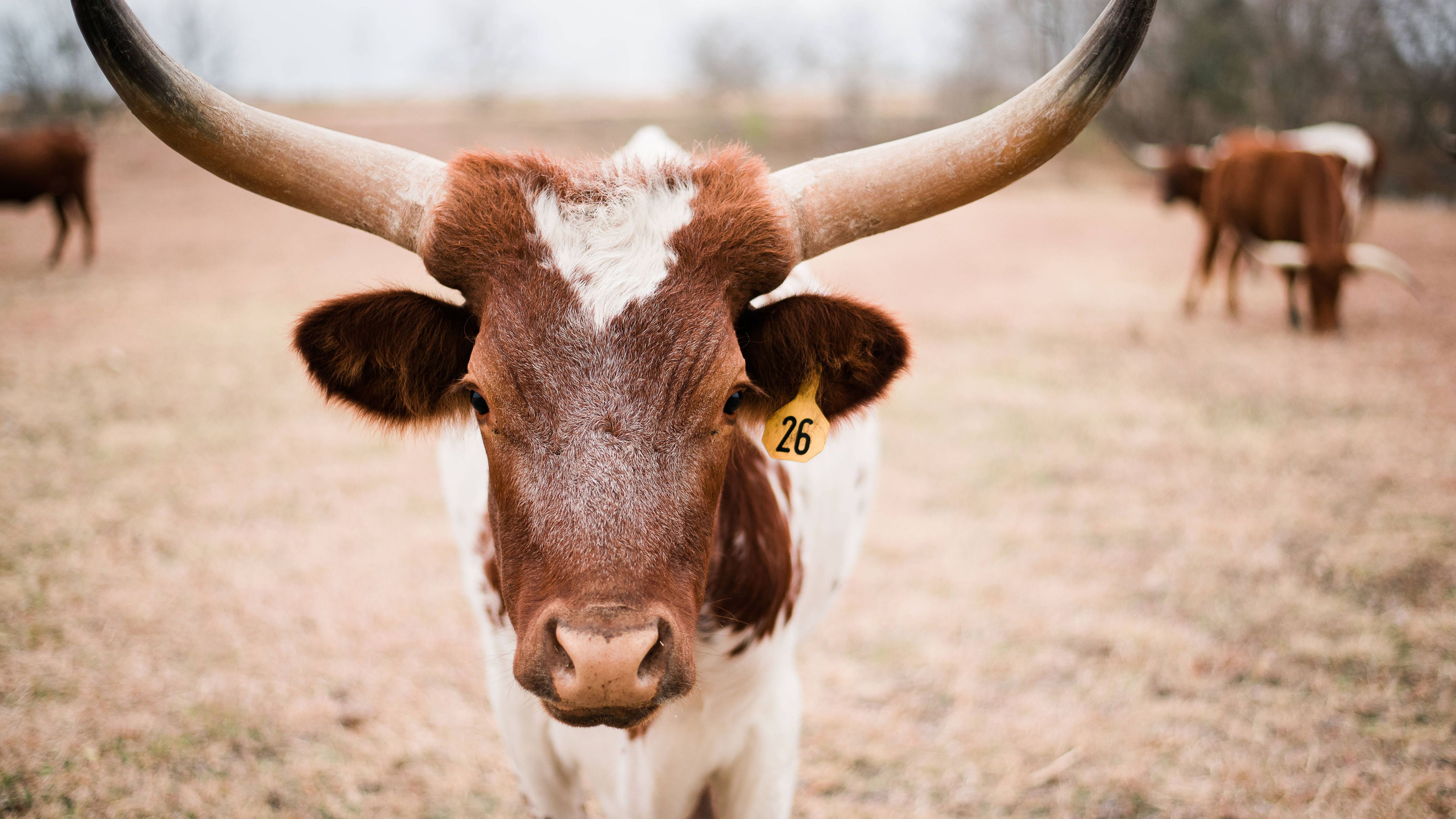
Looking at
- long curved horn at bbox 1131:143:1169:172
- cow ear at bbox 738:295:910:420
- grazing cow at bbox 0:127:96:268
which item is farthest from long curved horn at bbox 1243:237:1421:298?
grazing cow at bbox 0:127:96:268

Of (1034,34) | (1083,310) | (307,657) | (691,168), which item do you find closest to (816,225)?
(691,168)

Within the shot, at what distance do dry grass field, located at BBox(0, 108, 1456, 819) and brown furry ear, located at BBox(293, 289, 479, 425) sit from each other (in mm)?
224

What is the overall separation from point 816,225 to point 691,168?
1.00 feet

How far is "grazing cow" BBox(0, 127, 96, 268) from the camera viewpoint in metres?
13.0

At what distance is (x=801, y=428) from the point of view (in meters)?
1.83

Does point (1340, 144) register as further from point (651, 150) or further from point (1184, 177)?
point (651, 150)

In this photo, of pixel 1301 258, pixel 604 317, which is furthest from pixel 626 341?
pixel 1301 258

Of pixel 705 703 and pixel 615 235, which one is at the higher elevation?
pixel 615 235

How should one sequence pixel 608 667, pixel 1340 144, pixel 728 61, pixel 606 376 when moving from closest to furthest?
A: pixel 608 667 < pixel 606 376 < pixel 1340 144 < pixel 728 61

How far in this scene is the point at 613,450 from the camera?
1431 mm

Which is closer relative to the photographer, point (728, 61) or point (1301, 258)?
point (1301, 258)

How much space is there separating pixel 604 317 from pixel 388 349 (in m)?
0.59

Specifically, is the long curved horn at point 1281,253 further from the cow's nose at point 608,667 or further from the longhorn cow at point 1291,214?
the cow's nose at point 608,667

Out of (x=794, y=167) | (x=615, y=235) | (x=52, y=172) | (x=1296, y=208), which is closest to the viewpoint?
(x=615, y=235)
